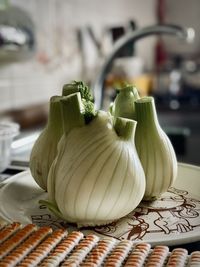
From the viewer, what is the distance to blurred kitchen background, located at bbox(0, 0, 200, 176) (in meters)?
1.08

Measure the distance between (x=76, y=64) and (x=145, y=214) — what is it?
1.26 metres

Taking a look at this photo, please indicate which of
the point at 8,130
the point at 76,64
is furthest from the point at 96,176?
the point at 76,64

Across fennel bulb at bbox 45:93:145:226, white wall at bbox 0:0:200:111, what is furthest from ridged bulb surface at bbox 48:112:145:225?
white wall at bbox 0:0:200:111

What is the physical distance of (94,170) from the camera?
0.37m

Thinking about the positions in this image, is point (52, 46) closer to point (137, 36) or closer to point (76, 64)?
point (76, 64)

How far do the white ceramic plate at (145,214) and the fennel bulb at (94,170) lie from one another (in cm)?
2

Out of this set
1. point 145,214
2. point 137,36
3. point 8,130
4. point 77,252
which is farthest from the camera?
point 137,36

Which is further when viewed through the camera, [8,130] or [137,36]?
[137,36]

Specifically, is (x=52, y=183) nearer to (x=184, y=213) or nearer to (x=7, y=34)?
(x=184, y=213)

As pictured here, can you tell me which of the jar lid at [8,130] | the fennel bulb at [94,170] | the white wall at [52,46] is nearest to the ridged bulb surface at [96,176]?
the fennel bulb at [94,170]

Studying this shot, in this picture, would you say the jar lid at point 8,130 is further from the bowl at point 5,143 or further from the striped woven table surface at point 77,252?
the striped woven table surface at point 77,252

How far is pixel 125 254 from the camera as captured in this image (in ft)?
0.97

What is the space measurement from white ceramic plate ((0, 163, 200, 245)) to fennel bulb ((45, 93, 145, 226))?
0.02 m

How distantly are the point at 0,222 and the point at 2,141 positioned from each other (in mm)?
248
